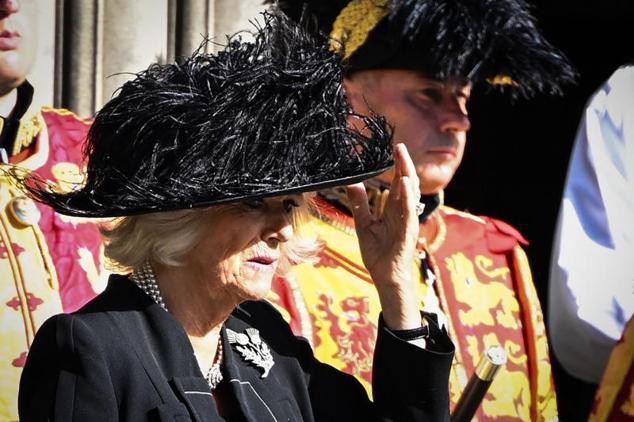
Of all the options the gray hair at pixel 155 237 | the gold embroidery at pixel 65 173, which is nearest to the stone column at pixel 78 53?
the gold embroidery at pixel 65 173

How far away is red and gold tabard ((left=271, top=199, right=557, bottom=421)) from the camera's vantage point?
330cm

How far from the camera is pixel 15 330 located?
112 inches

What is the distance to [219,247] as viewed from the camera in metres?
2.17

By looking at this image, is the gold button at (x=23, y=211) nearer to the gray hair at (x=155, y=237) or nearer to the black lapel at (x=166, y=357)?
the gray hair at (x=155, y=237)

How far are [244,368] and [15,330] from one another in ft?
2.59

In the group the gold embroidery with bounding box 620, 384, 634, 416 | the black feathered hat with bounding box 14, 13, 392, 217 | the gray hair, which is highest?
the black feathered hat with bounding box 14, 13, 392, 217

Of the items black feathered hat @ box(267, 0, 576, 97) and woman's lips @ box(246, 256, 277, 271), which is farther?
black feathered hat @ box(267, 0, 576, 97)

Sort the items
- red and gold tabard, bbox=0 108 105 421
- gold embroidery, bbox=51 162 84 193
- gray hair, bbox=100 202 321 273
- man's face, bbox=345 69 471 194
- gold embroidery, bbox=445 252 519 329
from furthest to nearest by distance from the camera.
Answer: gold embroidery, bbox=445 252 519 329 → man's face, bbox=345 69 471 194 → gold embroidery, bbox=51 162 84 193 → red and gold tabard, bbox=0 108 105 421 → gray hair, bbox=100 202 321 273

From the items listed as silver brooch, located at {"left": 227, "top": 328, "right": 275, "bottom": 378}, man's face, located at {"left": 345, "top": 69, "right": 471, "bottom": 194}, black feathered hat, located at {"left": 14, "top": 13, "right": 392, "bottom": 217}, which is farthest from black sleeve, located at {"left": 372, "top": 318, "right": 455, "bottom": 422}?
man's face, located at {"left": 345, "top": 69, "right": 471, "bottom": 194}

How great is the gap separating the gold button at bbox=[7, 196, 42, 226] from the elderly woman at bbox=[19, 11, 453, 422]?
71 centimetres

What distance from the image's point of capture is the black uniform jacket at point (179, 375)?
1.98 metres

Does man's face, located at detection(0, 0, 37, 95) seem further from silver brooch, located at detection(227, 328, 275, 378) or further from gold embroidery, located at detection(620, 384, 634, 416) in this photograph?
gold embroidery, located at detection(620, 384, 634, 416)

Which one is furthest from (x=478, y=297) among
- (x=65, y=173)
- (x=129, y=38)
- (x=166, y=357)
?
(x=166, y=357)

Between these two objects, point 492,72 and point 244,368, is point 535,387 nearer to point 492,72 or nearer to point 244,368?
point 492,72
